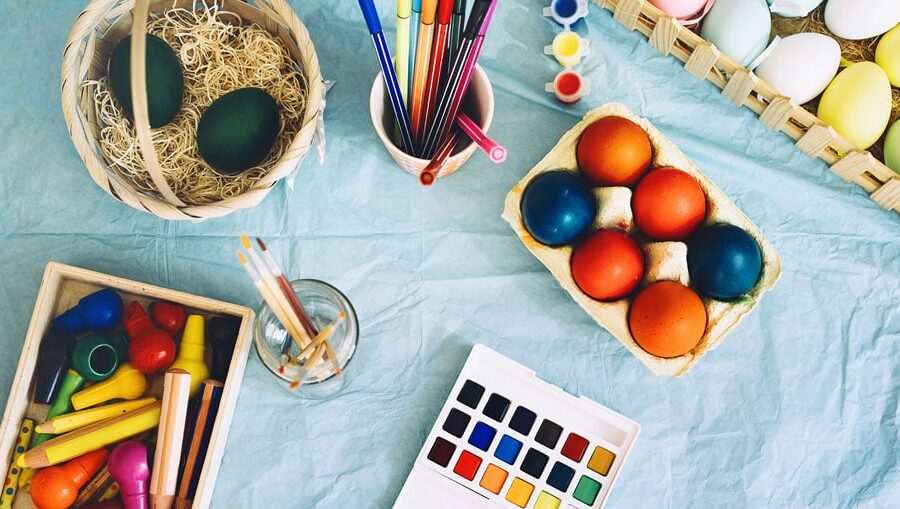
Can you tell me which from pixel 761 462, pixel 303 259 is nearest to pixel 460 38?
pixel 303 259

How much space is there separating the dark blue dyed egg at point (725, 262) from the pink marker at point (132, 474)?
566 millimetres

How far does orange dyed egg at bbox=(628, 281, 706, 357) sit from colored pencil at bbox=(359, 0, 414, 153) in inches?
11.2

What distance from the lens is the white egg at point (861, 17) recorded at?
0.78m

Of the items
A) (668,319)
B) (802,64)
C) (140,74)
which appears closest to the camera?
(140,74)

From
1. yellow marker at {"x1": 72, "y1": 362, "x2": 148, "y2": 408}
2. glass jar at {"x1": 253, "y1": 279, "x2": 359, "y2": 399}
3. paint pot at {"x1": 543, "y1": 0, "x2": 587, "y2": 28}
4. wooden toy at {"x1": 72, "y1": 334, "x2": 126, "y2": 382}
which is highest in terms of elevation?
paint pot at {"x1": 543, "y1": 0, "x2": 587, "y2": 28}

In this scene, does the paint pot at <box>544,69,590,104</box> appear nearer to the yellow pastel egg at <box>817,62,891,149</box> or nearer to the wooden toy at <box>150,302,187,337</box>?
the yellow pastel egg at <box>817,62,891,149</box>

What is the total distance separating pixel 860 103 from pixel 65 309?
0.87 metres

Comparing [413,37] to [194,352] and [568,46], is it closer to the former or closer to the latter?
[568,46]

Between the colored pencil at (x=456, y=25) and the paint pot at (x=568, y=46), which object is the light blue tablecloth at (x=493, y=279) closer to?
the paint pot at (x=568, y=46)

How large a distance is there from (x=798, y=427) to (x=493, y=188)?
1.38 feet

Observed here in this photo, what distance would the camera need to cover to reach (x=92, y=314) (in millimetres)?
732

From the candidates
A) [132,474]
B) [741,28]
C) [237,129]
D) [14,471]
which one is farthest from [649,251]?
[14,471]

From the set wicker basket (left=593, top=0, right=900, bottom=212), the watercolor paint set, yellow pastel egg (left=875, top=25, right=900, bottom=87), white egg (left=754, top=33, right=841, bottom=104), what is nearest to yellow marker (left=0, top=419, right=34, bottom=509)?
the watercolor paint set

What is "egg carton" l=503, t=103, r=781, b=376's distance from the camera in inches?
28.0
